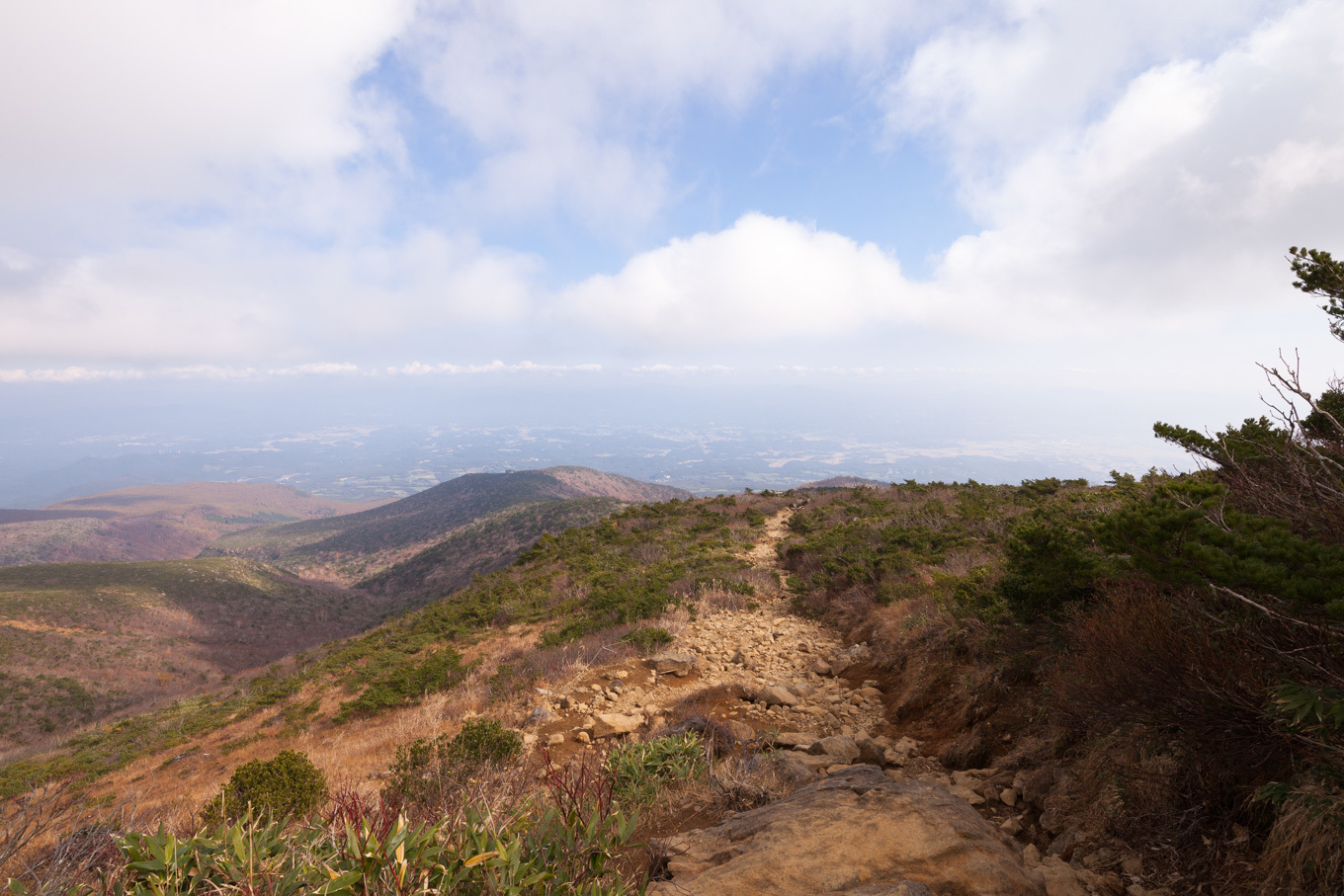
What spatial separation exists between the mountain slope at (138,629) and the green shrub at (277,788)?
100 feet

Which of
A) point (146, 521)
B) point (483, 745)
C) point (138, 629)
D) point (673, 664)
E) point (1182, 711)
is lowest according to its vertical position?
point (146, 521)

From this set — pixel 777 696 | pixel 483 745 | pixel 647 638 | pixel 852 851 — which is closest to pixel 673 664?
pixel 647 638

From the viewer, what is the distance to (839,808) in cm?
331

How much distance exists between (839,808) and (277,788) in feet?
18.1

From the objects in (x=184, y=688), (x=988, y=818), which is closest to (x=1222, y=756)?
(x=988, y=818)

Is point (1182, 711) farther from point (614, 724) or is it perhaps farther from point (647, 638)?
point (647, 638)

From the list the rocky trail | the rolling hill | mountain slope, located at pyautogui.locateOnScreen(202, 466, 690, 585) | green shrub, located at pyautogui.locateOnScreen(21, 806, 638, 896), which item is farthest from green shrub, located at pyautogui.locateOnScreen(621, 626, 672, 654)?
the rolling hill

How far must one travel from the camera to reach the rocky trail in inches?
109

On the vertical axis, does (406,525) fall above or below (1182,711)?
below

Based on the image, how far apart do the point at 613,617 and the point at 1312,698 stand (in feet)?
33.6

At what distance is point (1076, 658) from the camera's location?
3879 millimetres

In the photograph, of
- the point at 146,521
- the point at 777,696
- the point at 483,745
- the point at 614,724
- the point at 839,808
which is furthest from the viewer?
the point at 146,521

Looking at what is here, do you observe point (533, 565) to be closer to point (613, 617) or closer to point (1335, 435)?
point (613, 617)

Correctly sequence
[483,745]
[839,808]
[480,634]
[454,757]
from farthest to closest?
[480,634], [483,745], [454,757], [839,808]
